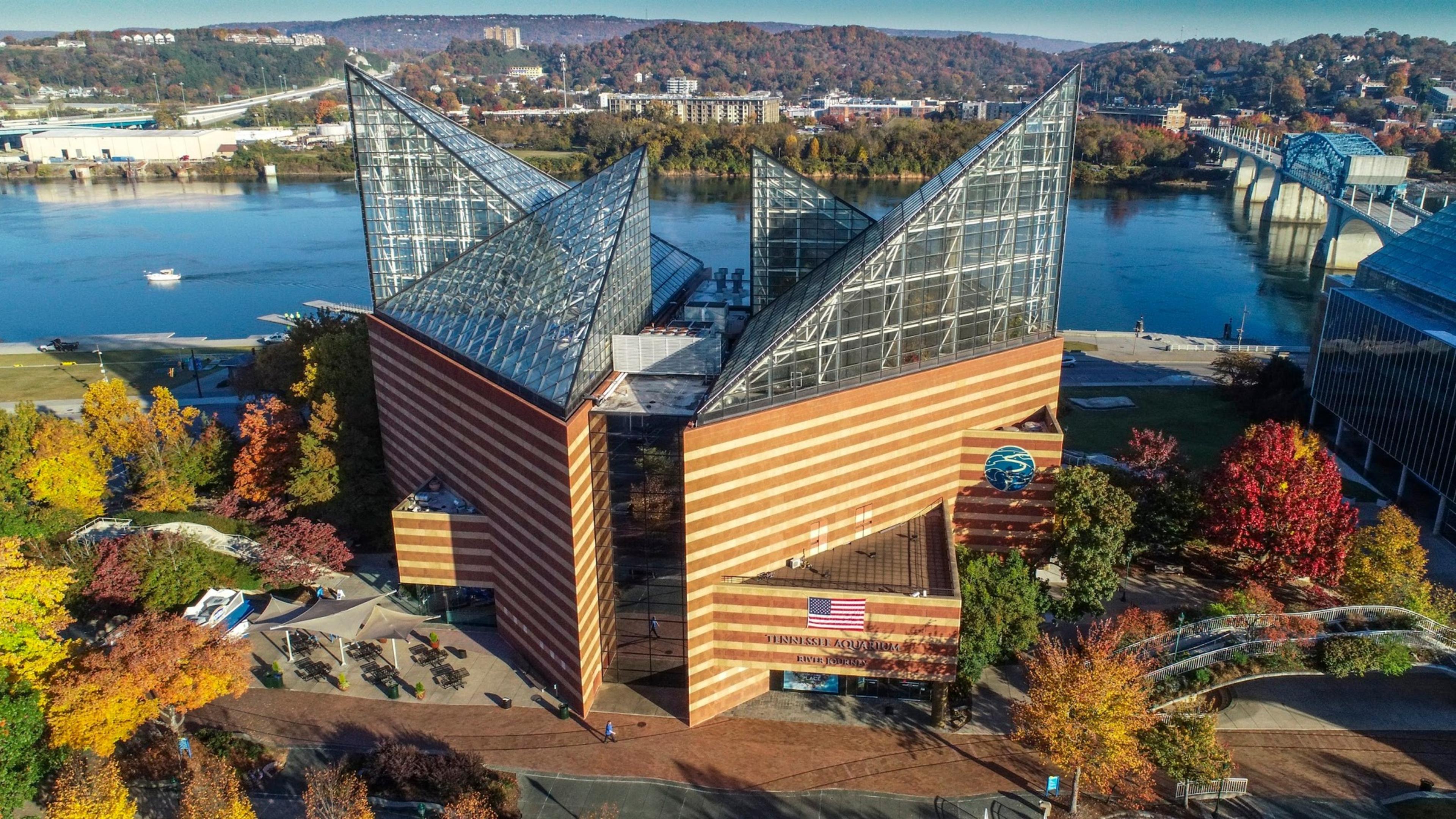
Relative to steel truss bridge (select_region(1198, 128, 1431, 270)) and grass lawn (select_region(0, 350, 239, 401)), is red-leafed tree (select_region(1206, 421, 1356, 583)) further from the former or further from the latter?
steel truss bridge (select_region(1198, 128, 1431, 270))

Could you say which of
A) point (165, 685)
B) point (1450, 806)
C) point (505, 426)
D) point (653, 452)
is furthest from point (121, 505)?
point (1450, 806)

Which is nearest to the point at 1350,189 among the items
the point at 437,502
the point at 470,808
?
the point at 437,502

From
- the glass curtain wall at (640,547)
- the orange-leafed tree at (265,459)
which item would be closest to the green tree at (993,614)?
the glass curtain wall at (640,547)

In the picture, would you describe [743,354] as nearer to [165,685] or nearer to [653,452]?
[653,452]

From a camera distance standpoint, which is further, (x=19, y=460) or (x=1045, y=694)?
(x=19, y=460)

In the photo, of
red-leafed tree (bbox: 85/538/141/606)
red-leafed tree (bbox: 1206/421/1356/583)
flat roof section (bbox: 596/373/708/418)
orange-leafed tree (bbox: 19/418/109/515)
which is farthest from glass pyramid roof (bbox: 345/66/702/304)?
red-leafed tree (bbox: 1206/421/1356/583)

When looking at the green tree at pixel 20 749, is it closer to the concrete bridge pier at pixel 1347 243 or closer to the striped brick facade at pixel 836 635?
the striped brick facade at pixel 836 635

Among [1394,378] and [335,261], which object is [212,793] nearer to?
[1394,378]
